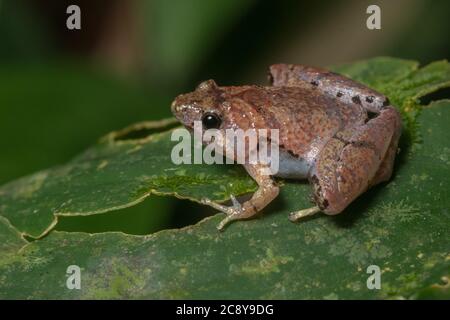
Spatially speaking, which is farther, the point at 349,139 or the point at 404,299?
the point at 349,139

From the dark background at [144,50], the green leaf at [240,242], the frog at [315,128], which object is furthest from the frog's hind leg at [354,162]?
the dark background at [144,50]

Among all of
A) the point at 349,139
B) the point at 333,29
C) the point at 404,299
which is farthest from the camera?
the point at 333,29

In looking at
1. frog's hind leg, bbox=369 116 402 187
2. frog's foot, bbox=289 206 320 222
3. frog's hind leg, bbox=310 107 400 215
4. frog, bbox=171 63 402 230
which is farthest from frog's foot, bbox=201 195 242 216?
frog's hind leg, bbox=369 116 402 187

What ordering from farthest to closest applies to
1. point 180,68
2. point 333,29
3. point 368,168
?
point 333,29 < point 180,68 < point 368,168

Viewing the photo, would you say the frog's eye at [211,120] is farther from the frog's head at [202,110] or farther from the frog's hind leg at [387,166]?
the frog's hind leg at [387,166]

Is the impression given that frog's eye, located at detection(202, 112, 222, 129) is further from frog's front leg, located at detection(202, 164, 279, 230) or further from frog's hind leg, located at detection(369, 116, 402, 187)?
frog's hind leg, located at detection(369, 116, 402, 187)

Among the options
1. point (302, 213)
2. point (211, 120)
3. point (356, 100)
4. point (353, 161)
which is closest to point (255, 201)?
point (302, 213)
